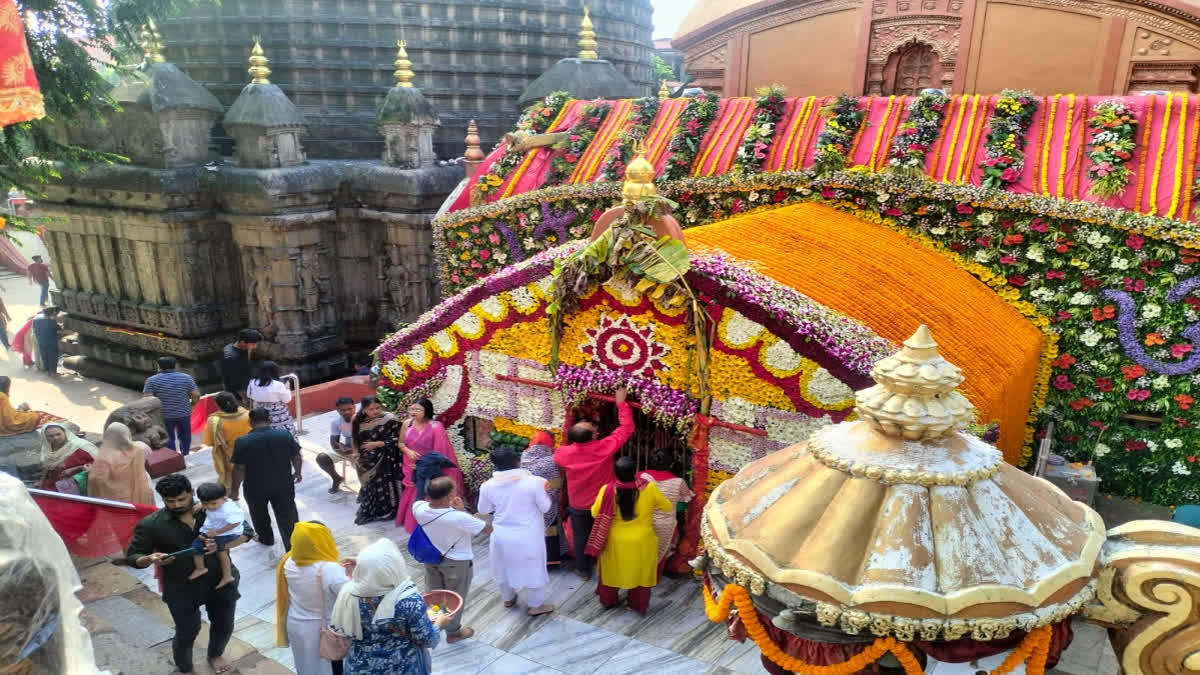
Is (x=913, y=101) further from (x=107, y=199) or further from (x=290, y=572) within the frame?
(x=107, y=199)

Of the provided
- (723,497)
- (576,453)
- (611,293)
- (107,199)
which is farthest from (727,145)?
(107,199)

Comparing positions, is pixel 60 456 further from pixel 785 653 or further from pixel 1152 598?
pixel 1152 598

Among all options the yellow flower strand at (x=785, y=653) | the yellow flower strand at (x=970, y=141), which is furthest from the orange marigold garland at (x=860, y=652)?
the yellow flower strand at (x=970, y=141)

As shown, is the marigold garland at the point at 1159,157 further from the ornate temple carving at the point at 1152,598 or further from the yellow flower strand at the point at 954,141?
the ornate temple carving at the point at 1152,598

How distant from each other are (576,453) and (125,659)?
360 cm

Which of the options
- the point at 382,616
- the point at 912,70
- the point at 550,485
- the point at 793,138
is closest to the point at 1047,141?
the point at 793,138

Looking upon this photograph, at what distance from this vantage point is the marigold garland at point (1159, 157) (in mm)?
7348

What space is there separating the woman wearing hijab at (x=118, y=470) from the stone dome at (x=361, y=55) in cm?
1046

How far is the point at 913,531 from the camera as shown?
227cm

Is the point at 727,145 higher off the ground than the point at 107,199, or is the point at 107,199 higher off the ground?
the point at 727,145

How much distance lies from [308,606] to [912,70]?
41.4 ft

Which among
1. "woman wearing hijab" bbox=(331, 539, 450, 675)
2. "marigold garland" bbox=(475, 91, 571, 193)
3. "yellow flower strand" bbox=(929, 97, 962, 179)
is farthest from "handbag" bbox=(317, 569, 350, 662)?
"marigold garland" bbox=(475, 91, 571, 193)

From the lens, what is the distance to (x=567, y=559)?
7445mm

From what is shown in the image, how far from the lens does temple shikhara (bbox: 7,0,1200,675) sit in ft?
7.70
